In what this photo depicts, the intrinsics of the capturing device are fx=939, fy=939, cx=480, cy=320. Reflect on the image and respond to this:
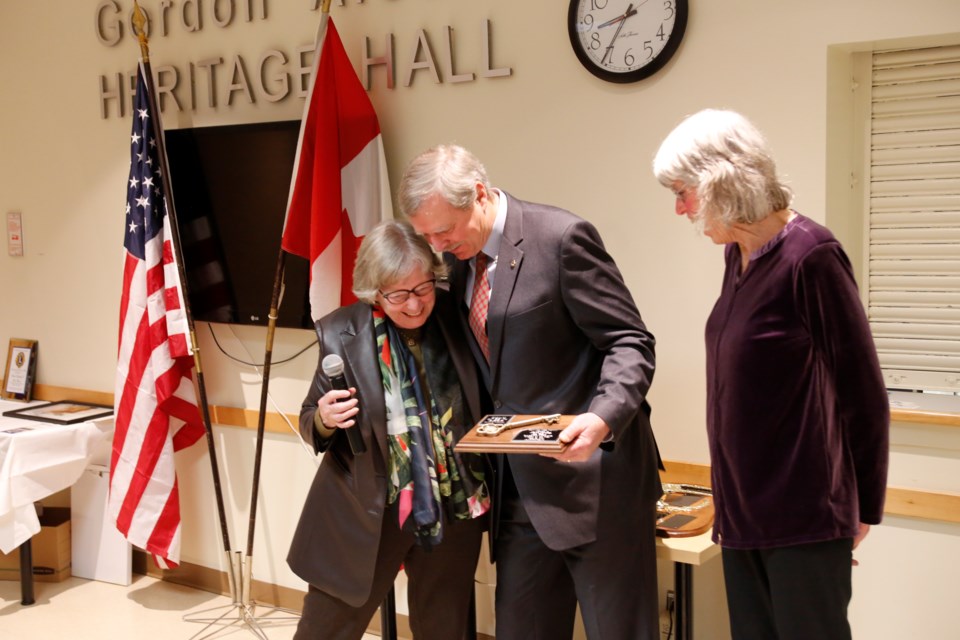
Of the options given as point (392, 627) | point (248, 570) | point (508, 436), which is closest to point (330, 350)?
point (508, 436)

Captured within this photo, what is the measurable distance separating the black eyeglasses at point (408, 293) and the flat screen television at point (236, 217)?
1.28m

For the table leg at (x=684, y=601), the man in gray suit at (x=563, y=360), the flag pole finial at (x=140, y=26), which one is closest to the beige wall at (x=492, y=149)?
the flag pole finial at (x=140, y=26)

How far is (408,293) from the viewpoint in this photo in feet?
7.56

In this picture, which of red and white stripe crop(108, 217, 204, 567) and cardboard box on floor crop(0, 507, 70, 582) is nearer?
red and white stripe crop(108, 217, 204, 567)

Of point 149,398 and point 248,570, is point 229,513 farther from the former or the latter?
point 149,398

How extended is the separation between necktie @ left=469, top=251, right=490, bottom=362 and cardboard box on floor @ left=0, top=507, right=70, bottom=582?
276cm

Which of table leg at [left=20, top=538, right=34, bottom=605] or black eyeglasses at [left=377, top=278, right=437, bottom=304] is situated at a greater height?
black eyeglasses at [left=377, top=278, right=437, bottom=304]

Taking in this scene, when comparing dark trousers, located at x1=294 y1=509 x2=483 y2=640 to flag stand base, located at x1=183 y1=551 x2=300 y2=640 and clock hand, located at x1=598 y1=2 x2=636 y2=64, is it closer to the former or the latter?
flag stand base, located at x1=183 y1=551 x2=300 y2=640

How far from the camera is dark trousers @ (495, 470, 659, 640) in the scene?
7.28 ft

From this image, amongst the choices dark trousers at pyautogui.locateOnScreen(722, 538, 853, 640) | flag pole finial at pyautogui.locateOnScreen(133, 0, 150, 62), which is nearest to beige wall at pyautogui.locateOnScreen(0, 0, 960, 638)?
flag pole finial at pyautogui.locateOnScreen(133, 0, 150, 62)

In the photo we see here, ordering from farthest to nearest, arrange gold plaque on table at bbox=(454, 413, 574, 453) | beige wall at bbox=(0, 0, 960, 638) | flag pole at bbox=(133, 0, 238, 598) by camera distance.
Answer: flag pole at bbox=(133, 0, 238, 598) → beige wall at bbox=(0, 0, 960, 638) → gold plaque on table at bbox=(454, 413, 574, 453)

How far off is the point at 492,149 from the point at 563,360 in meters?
1.16

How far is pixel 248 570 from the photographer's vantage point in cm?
372

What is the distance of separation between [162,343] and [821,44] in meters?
2.65
